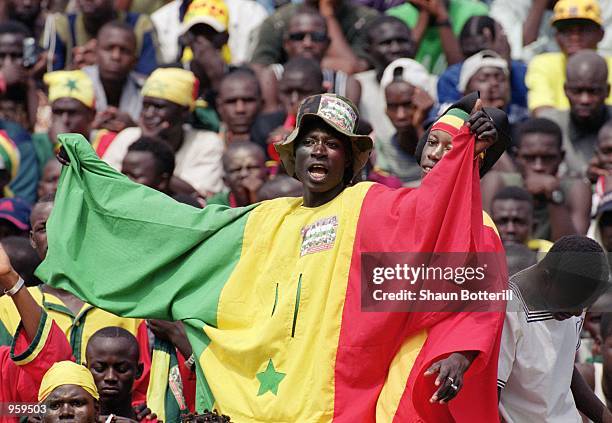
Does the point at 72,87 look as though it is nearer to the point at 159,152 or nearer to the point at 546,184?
the point at 159,152

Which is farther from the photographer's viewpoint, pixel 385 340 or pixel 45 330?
pixel 45 330

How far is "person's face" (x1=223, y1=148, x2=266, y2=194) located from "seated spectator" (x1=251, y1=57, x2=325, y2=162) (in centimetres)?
73

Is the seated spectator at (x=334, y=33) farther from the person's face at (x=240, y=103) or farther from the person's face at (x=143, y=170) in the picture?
the person's face at (x=143, y=170)

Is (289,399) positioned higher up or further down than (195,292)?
further down

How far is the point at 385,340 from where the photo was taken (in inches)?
294

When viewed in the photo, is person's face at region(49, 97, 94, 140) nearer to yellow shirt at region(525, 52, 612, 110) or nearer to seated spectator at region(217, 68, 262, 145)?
seated spectator at region(217, 68, 262, 145)

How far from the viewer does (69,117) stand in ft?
40.8

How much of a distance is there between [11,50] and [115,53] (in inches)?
33.6

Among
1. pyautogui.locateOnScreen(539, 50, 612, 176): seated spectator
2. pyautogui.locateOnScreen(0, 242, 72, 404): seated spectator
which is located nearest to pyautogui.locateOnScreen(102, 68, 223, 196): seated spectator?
pyautogui.locateOnScreen(539, 50, 612, 176): seated spectator

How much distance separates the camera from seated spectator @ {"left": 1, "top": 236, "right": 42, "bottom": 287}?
383 inches

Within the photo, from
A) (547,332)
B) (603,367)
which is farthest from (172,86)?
(547,332)

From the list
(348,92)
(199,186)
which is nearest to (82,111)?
(199,186)

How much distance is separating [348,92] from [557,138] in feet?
5.87

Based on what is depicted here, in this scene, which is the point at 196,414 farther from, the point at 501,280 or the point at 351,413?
the point at 501,280
